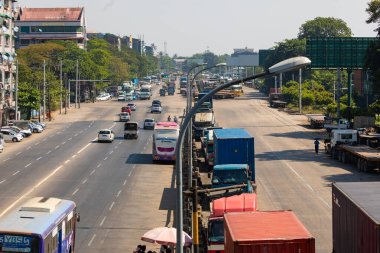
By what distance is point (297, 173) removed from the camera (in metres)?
62.0

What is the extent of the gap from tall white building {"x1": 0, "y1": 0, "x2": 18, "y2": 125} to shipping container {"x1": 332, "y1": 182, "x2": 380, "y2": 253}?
8560 cm

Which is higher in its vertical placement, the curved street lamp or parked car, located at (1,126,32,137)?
the curved street lamp

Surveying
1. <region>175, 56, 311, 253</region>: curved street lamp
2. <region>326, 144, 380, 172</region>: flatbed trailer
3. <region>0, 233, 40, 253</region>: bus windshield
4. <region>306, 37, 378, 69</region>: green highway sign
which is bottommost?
<region>326, 144, 380, 172</region>: flatbed trailer

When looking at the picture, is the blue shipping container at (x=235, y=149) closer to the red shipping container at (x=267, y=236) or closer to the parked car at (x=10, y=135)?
the red shipping container at (x=267, y=236)

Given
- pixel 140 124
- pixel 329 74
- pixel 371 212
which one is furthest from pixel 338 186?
pixel 329 74

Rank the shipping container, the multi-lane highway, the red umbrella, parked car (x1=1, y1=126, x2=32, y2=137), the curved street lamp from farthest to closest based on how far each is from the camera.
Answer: parked car (x1=1, y1=126, x2=32, y2=137) → the multi-lane highway → the red umbrella → the shipping container → the curved street lamp

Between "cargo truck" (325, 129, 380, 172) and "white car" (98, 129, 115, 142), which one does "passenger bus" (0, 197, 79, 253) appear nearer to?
"cargo truck" (325, 129, 380, 172)

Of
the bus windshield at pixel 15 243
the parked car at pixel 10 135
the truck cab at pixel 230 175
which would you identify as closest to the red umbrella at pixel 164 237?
the bus windshield at pixel 15 243

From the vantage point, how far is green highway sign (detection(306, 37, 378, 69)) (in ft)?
341

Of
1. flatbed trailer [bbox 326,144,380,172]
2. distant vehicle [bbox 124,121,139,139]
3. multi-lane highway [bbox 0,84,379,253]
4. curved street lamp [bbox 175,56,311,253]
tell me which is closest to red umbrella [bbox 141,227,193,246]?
multi-lane highway [bbox 0,84,379,253]

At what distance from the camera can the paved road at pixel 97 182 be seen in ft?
131

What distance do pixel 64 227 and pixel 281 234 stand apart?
9.86m

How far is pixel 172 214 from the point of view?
1730 inches

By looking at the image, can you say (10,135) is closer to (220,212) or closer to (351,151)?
(351,151)
